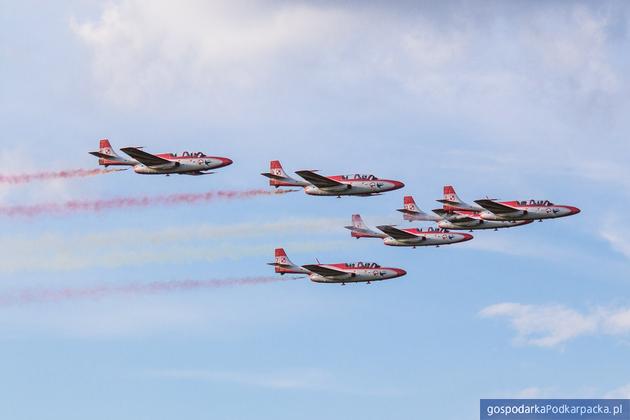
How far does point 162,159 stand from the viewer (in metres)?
199

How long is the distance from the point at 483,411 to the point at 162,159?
55.6 m

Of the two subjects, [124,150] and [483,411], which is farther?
[124,150]

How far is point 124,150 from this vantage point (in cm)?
19600

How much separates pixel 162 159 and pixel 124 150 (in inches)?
224

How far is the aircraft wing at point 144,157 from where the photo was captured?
19675 centimetres

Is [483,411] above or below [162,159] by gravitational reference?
below

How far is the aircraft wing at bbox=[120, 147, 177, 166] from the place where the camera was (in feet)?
646

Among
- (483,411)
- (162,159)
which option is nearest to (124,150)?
(162,159)

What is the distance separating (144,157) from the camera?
198375 mm

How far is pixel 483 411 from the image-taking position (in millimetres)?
170500

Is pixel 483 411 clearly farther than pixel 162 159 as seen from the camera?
No

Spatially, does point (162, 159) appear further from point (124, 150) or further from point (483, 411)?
point (483, 411)

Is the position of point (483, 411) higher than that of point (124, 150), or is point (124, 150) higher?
point (124, 150)
